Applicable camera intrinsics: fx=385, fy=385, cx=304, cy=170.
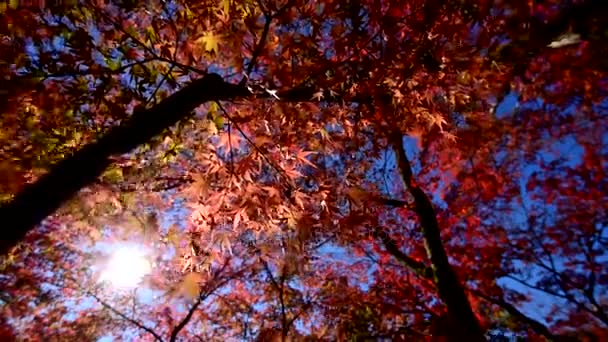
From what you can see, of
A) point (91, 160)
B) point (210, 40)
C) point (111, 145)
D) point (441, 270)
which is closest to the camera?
point (91, 160)

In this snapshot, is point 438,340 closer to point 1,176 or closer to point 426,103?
point 426,103

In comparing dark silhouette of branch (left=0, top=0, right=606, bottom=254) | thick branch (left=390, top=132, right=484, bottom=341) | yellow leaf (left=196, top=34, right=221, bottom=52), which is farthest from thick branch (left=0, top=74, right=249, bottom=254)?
thick branch (left=390, top=132, right=484, bottom=341)

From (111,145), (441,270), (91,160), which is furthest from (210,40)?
(441,270)

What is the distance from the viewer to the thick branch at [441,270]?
18.6 feet

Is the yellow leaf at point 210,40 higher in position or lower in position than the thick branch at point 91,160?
higher

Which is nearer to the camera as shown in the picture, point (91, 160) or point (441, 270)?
point (91, 160)

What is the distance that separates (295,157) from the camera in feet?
15.2

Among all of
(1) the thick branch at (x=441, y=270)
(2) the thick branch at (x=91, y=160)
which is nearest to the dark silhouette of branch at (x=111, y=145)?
(2) the thick branch at (x=91, y=160)

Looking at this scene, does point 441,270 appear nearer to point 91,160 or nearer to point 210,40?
point 210,40

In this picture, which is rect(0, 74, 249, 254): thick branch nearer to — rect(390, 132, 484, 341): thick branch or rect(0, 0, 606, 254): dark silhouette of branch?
rect(0, 0, 606, 254): dark silhouette of branch

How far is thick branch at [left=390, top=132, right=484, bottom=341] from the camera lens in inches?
223

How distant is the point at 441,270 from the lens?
20.9 feet

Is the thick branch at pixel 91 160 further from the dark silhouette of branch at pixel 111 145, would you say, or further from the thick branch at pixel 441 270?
the thick branch at pixel 441 270

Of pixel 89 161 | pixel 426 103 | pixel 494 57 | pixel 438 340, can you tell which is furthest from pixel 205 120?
pixel 438 340
